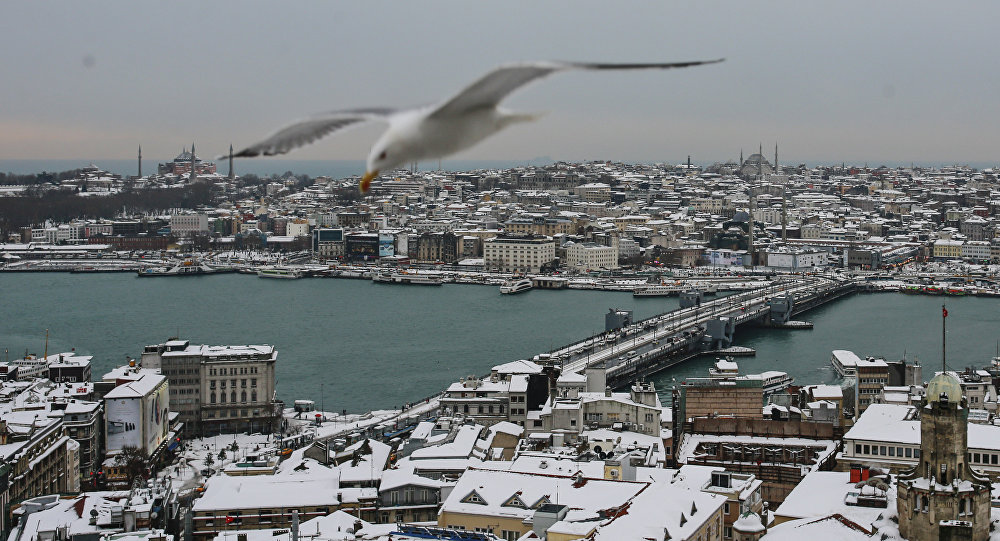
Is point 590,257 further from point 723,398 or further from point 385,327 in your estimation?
point 723,398

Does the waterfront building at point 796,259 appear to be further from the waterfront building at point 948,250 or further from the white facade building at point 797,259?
the waterfront building at point 948,250

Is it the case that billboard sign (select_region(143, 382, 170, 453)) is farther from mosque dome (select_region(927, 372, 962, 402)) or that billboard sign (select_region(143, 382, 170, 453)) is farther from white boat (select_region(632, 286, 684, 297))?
white boat (select_region(632, 286, 684, 297))

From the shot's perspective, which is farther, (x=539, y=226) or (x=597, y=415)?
(x=539, y=226)

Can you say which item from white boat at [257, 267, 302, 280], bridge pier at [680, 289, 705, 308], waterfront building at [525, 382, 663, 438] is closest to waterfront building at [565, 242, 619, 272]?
white boat at [257, 267, 302, 280]

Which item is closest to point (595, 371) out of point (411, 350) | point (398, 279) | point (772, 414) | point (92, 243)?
point (772, 414)

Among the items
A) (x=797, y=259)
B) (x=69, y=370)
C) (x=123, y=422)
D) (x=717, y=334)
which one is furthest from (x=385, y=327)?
(x=797, y=259)

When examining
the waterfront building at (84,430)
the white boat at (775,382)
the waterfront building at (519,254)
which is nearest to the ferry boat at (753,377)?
the white boat at (775,382)

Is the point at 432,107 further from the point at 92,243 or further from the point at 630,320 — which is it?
the point at 92,243
